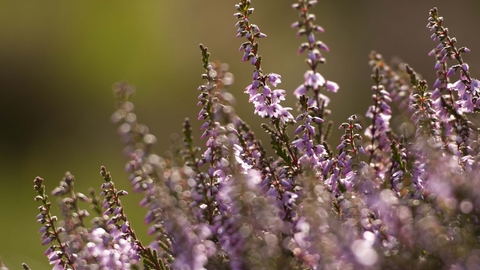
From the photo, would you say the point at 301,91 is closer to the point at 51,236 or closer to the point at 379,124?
the point at 379,124

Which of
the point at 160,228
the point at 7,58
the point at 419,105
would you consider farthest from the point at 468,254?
the point at 7,58

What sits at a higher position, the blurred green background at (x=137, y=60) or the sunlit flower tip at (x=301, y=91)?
the blurred green background at (x=137, y=60)

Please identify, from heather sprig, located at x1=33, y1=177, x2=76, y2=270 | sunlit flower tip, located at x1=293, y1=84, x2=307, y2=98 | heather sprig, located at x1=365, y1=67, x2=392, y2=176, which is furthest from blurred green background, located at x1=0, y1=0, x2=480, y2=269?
sunlit flower tip, located at x1=293, y1=84, x2=307, y2=98

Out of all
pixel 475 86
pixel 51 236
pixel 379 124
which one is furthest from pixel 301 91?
pixel 51 236

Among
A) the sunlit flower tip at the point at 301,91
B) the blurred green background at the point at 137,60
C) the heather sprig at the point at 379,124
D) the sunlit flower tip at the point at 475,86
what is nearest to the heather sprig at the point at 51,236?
the sunlit flower tip at the point at 301,91

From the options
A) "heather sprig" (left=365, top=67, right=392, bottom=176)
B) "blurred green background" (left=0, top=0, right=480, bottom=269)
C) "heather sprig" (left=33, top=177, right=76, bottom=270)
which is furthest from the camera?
"blurred green background" (left=0, top=0, right=480, bottom=269)

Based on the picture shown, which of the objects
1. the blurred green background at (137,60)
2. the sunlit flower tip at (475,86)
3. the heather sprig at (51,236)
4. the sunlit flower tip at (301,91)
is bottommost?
the heather sprig at (51,236)

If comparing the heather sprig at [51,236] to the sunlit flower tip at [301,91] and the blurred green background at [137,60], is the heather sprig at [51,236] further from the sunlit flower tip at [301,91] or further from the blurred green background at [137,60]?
the blurred green background at [137,60]

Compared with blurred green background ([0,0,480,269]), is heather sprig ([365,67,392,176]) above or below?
below

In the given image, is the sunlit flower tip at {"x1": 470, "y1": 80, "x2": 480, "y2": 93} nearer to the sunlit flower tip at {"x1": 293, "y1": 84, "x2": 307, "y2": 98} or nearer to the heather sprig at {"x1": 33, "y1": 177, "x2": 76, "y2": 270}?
the sunlit flower tip at {"x1": 293, "y1": 84, "x2": 307, "y2": 98}
